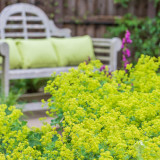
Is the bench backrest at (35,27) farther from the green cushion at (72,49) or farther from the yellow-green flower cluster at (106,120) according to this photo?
the yellow-green flower cluster at (106,120)

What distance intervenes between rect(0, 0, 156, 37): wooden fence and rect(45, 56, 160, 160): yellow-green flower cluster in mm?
3720

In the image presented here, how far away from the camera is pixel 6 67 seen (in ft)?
12.1

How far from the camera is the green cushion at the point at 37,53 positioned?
427 cm

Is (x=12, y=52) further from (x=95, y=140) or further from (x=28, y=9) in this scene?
(x=95, y=140)

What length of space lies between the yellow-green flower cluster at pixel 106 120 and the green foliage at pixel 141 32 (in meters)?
3.33

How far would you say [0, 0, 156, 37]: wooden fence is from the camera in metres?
5.89

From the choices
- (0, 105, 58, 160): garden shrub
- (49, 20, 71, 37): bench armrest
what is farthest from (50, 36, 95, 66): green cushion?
(0, 105, 58, 160): garden shrub

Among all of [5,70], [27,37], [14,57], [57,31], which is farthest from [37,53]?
[57,31]

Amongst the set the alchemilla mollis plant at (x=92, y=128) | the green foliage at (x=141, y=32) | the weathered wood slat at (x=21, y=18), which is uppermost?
the alchemilla mollis plant at (x=92, y=128)

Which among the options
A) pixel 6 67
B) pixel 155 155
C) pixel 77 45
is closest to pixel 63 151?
pixel 155 155

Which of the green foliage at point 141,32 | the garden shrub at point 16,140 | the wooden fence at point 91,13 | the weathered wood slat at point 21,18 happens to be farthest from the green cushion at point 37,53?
the garden shrub at point 16,140

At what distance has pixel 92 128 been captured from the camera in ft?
4.79

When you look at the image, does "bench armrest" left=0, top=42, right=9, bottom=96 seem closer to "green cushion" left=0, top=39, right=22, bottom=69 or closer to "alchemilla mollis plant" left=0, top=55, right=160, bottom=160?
"green cushion" left=0, top=39, right=22, bottom=69

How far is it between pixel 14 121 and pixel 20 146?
0.25m
